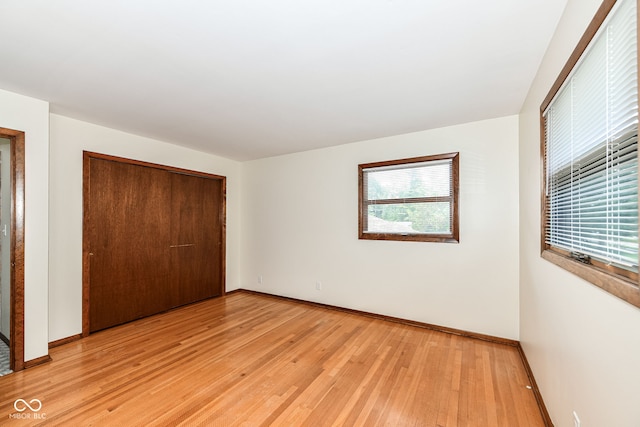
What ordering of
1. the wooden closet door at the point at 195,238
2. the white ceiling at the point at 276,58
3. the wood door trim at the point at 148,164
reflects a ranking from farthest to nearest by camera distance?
the wooden closet door at the point at 195,238 → the wood door trim at the point at 148,164 → the white ceiling at the point at 276,58

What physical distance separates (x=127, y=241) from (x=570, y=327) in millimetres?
4421

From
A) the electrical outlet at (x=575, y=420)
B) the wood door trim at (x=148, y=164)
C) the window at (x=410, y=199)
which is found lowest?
the electrical outlet at (x=575, y=420)

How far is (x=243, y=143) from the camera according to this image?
401cm

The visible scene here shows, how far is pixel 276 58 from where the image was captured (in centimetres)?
192

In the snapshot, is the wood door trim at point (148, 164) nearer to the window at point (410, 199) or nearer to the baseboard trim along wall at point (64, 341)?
the baseboard trim along wall at point (64, 341)

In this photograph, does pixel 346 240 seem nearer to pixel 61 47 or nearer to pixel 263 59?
pixel 263 59

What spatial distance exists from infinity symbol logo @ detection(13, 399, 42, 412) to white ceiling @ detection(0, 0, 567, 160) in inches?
97.7

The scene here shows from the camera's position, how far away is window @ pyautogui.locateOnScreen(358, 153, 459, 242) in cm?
330

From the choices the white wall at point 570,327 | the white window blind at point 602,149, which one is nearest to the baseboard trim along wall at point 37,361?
the white wall at point 570,327

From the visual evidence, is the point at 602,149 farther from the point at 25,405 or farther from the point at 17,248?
the point at 17,248

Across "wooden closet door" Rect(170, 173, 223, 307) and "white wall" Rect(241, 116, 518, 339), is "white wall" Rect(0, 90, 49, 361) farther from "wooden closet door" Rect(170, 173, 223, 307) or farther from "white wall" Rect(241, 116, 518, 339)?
"white wall" Rect(241, 116, 518, 339)

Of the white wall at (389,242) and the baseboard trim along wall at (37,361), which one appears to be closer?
the baseboard trim along wall at (37,361)

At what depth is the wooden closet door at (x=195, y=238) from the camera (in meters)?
4.19

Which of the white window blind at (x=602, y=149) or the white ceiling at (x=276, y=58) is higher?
the white ceiling at (x=276, y=58)
